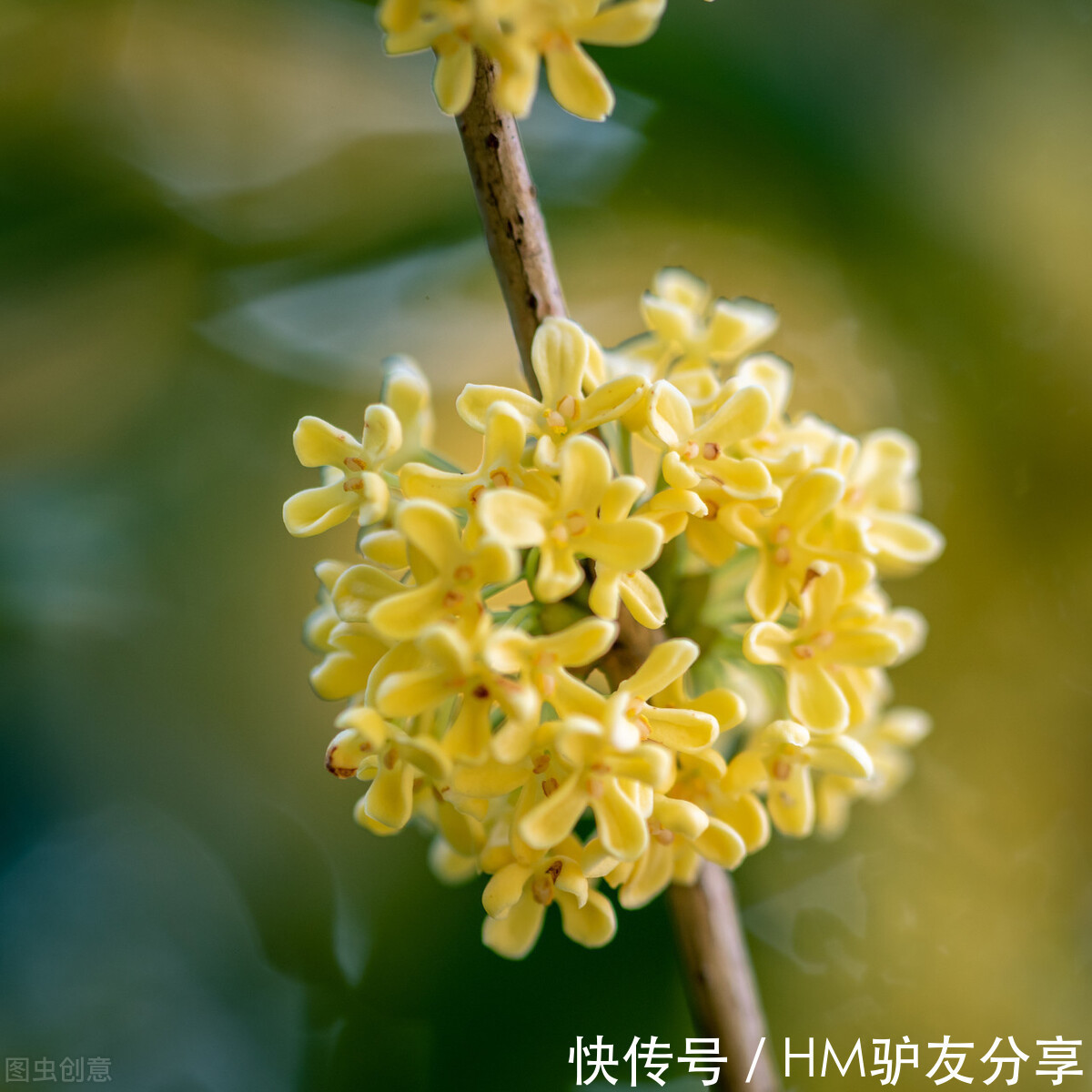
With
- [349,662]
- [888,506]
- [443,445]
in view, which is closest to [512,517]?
[349,662]

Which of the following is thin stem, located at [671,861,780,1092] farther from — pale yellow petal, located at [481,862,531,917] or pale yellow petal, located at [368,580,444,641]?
pale yellow petal, located at [368,580,444,641]

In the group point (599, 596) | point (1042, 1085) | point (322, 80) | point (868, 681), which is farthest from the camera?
point (322, 80)

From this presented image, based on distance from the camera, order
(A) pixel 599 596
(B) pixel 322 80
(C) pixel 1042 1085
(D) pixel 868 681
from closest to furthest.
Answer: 1. (A) pixel 599 596
2. (D) pixel 868 681
3. (C) pixel 1042 1085
4. (B) pixel 322 80

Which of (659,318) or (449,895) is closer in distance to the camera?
(659,318)

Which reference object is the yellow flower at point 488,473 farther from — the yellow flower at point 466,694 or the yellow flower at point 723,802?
the yellow flower at point 723,802

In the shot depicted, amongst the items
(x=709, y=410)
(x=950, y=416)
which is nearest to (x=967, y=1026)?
(x=950, y=416)

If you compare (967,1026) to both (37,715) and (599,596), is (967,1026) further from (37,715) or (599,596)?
(37,715)

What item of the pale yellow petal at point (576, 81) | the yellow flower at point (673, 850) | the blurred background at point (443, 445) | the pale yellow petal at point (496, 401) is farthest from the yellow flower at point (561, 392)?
the blurred background at point (443, 445)
